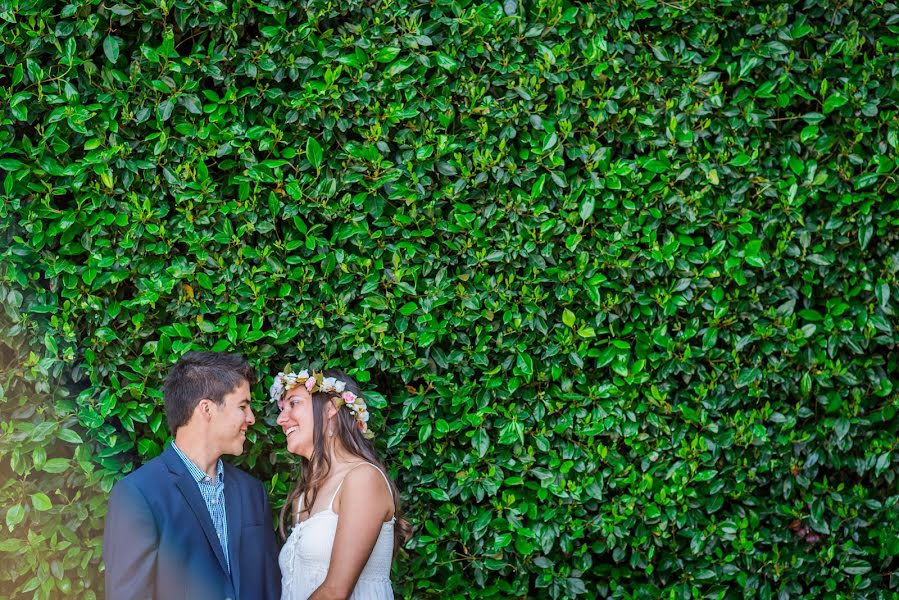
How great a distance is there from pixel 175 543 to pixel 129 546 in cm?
15

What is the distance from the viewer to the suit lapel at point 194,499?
3244mm

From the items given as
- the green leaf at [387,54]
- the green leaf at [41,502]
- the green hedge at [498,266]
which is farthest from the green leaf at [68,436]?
the green leaf at [387,54]

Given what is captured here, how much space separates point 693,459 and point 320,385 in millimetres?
1617

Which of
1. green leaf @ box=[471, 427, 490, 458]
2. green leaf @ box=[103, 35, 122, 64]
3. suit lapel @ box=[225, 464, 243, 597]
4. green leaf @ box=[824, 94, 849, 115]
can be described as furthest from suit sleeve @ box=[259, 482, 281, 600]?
green leaf @ box=[824, 94, 849, 115]

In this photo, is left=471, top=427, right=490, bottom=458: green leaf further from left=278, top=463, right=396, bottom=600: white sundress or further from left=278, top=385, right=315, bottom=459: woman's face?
left=278, top=385, right=315, bottom=459: woman's face

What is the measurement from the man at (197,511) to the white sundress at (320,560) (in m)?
0.09

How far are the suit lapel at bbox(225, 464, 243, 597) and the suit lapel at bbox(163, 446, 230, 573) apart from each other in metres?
0.05

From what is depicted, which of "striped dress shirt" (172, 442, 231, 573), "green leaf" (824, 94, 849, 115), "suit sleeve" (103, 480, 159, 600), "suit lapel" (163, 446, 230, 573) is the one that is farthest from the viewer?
"green leaf" (824, 94, 849, 115)

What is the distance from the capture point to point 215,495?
3414 mm

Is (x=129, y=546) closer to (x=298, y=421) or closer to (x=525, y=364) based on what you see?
(x=298, y=421)

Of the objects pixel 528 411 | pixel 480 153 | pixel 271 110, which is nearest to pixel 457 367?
pixel 528 411

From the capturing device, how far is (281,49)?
3.77m

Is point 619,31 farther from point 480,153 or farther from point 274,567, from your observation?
point 274,567

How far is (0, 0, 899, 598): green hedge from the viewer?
A: 3590 millimetres
